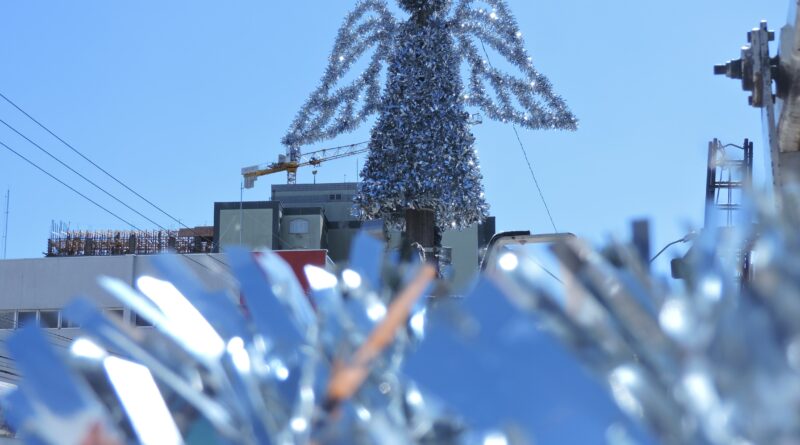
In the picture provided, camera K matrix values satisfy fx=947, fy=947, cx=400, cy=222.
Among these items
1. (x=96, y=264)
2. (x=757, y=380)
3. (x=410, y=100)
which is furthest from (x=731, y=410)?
(x=96, y=264)

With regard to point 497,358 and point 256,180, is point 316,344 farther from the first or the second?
point 256,180

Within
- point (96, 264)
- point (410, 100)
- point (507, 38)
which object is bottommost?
point (96, 264)

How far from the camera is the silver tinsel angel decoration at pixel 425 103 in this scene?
6.77 meters

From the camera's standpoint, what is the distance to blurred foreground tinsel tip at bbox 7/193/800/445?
1.26ft

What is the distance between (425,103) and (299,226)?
88.8 ft

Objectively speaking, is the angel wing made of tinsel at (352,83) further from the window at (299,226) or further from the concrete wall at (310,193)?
the concrete wall at (310,193)

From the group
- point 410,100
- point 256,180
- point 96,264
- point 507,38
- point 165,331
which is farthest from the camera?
point 256,180

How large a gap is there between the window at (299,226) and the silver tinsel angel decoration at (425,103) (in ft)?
85.7

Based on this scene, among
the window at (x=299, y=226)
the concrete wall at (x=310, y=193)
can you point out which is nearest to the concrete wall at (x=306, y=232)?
the window at (x=299, y=226)

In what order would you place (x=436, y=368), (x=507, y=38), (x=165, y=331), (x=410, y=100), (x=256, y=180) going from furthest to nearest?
(x=256, y=180)
(x=507, y=38)
(x=410, y=100)
(x=165, y=331)
(x=436, y=368)

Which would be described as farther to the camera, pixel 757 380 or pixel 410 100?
pixel 410 100

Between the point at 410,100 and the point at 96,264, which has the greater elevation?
the point at 410,100

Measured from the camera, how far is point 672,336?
0.42 metres

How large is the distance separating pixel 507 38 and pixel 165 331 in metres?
6.92
